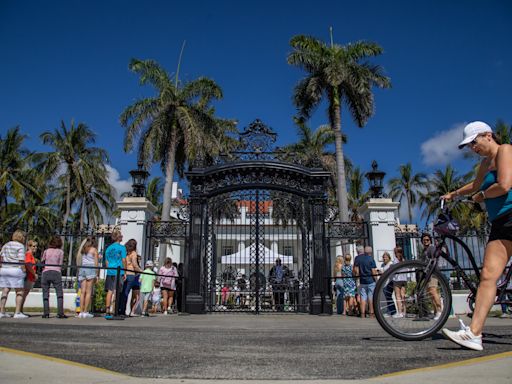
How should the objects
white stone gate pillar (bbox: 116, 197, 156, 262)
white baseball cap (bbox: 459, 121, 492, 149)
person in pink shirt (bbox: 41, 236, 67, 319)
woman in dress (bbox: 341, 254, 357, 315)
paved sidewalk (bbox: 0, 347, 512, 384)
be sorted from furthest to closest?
white stone gate pillar (bbox: 116, 197, 156, 262)
woman in dress (bbox: 341, 254, 357, 315)
person in pink shirt (bbox: 41, 236, 67, 319)
white baseball cap (bbox: 459, 121, 492, 149)
paved sidewalk (bbox: 0, 347, 512, 384)

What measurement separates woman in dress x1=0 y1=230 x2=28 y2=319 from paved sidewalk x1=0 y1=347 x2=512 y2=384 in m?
6.68

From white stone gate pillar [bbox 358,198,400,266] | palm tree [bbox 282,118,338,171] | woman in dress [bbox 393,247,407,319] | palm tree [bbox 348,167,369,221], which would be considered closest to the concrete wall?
white stone gate pillar [bbox 358,198,400,266]

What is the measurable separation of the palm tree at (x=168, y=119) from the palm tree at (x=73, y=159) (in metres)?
13.6

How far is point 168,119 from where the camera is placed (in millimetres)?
22312

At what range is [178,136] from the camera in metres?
22.9

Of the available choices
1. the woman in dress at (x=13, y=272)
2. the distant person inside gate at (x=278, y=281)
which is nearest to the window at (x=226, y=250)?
the distant person inside gate at (x=278, y=281)

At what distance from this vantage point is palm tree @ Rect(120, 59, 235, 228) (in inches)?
846

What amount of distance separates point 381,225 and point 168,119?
44.3ft

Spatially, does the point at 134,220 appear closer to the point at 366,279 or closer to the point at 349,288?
the point at 349,288

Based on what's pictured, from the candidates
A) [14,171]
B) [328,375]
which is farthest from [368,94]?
[14,171]

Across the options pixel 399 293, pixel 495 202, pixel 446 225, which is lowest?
pixel 399 293

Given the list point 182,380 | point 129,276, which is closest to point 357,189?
point 129,276

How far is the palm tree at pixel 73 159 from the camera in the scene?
32.6 meters

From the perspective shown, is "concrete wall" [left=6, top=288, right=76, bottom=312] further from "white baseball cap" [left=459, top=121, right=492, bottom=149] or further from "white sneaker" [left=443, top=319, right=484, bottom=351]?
"white baseball cap" [left=459, top=121, right=492, bottom=149]
